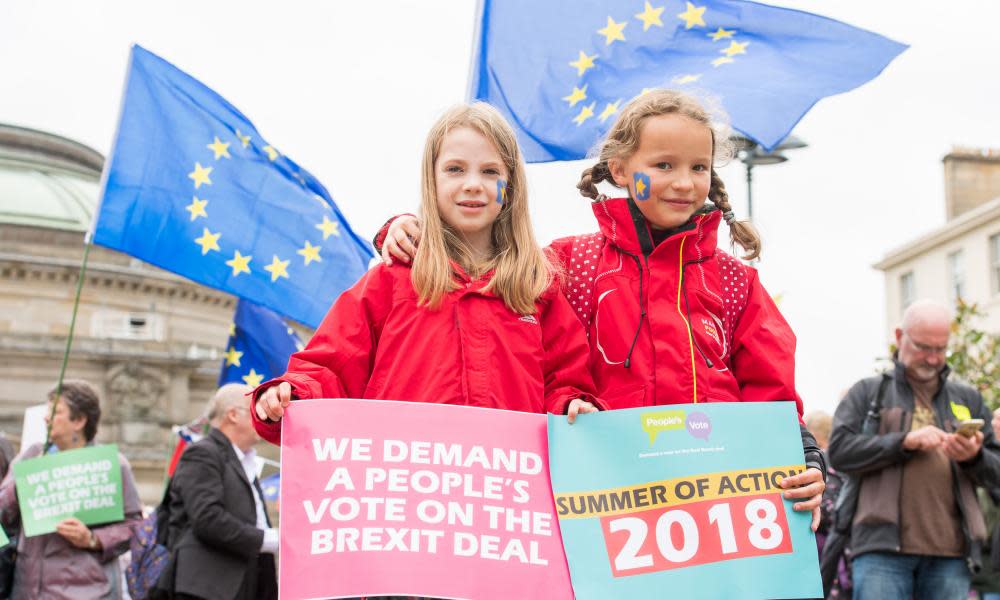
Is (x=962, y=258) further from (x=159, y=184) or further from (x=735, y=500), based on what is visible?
(x=735, y=500)

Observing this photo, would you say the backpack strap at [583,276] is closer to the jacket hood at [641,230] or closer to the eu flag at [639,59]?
the jacket hood at [641,230]

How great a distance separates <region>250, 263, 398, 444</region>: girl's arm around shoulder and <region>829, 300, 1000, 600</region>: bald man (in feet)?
12.3

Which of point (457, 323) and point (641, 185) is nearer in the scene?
point (457, 323)

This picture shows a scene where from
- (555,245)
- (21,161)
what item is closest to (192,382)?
(21,161)

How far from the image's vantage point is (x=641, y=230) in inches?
154

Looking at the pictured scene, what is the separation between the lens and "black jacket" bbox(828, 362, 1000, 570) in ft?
21.0

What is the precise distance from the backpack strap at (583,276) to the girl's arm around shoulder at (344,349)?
57 cm

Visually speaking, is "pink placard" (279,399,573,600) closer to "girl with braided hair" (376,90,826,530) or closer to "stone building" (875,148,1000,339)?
"girl with braided hair" (376,90,826,530)

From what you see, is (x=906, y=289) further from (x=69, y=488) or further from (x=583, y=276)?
(x=583, y=276)

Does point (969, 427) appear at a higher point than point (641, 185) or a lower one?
lower

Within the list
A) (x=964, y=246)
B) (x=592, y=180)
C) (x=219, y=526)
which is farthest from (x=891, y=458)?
(x=964, y=246)

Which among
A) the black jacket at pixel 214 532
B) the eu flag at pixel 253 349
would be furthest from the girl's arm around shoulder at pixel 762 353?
the eu flag at pixel 253 349

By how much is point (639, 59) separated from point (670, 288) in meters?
3.72

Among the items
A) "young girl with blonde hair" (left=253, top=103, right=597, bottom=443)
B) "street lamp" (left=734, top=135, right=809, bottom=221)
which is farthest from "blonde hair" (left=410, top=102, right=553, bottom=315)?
"street lamp" (left=734, top=135, right=809, bottom=221)
